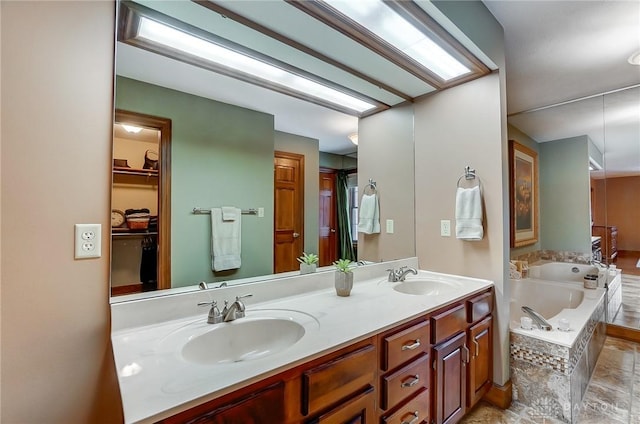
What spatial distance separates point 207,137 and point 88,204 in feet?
1.97

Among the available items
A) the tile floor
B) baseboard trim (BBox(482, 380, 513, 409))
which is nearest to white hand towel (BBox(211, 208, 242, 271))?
the tile floor

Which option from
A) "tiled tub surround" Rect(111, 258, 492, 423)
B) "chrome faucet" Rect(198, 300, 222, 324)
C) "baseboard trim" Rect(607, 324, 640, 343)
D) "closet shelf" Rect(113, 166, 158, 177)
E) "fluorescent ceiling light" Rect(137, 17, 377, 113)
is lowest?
"baseboard trim" Rect(607, 324, 640, 343)

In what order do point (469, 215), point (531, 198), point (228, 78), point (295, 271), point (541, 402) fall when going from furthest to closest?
1. point (531, 198)
2. point (469, 215)
3. point (541, 402)
4. point (295, 271)
5. point (228, 78)

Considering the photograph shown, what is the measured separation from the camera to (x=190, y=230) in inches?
52.9

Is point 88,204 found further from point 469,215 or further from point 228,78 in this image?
point 469,215

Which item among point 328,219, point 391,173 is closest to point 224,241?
point 328,219

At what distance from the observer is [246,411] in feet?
2.49

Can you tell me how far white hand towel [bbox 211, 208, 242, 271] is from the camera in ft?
4.58

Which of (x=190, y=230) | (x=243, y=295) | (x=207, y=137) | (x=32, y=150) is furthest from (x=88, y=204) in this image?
(x=243, y=295)

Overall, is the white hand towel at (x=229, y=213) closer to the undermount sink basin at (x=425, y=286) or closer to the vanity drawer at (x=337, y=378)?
the vanity drawer at (x=337, y=378)

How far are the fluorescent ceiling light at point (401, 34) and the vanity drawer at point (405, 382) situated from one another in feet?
5.57

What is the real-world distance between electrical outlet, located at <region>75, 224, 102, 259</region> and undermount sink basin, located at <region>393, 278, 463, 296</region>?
1592mm

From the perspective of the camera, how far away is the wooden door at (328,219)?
1847mm

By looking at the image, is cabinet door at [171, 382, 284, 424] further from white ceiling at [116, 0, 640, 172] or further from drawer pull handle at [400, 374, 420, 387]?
white ceiling at [116, 0, 640, 172]
